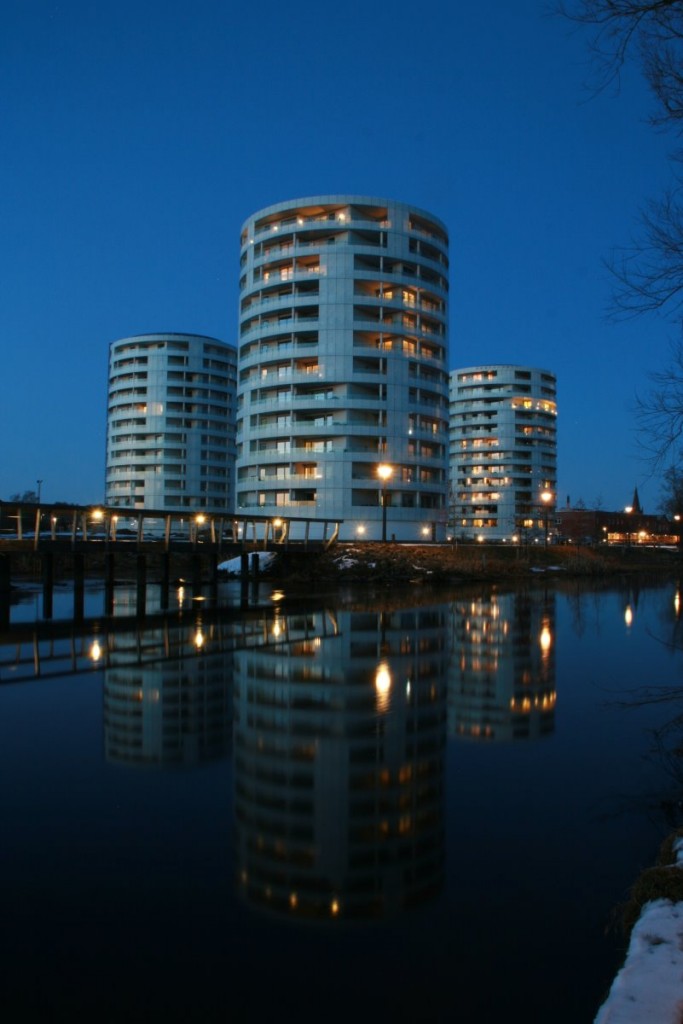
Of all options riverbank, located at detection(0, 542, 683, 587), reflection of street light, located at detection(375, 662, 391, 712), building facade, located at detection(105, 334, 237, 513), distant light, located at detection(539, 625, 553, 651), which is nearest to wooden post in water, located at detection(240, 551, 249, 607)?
riverbank, located at detection(0, 542, 683, 587)

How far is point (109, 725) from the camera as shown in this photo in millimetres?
12219

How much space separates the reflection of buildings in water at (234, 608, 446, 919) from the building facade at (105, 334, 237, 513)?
97.6 m

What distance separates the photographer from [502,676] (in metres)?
16.8

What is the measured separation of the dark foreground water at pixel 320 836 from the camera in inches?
209

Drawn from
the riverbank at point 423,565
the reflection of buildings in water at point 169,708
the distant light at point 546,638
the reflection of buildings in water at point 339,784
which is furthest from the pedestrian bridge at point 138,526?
the distant light at point 546,638

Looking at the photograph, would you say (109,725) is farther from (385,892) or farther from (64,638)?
(64,638)

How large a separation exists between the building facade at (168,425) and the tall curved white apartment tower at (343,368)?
39.1 m

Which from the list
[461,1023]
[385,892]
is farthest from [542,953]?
[385,892]

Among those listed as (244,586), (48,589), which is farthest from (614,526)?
(48,589)

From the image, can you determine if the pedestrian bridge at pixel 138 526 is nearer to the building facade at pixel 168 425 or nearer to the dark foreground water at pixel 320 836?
the dark foreground water at pixel 320 836

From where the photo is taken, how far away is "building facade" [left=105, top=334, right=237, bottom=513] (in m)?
112

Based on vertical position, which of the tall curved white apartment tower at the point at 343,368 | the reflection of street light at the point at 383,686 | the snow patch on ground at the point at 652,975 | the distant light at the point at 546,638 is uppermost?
the tall curved white apartment tower at the point at 343,368

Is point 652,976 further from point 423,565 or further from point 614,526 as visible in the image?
point 614,526

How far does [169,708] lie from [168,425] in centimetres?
10294
